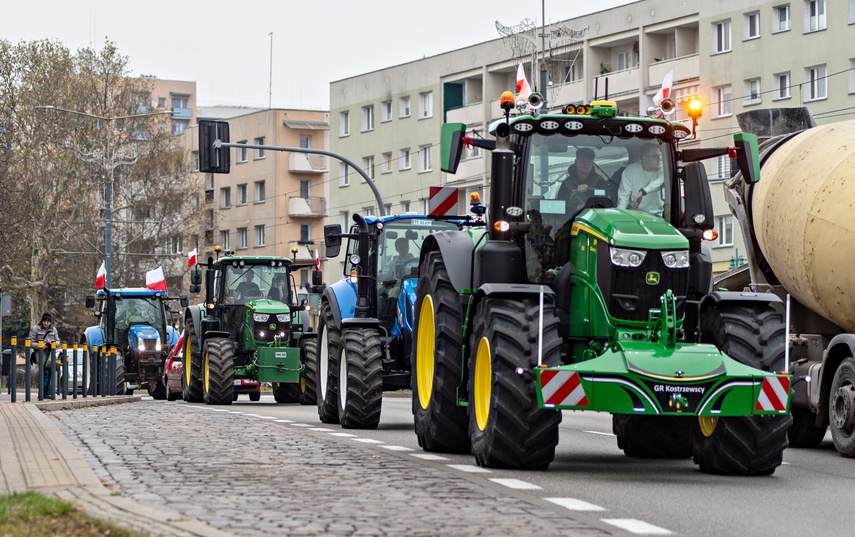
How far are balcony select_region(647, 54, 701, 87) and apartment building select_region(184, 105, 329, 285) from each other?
37787mm

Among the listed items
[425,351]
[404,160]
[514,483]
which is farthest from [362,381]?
[404,160]

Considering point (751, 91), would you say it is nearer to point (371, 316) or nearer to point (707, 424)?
point (371, 316)

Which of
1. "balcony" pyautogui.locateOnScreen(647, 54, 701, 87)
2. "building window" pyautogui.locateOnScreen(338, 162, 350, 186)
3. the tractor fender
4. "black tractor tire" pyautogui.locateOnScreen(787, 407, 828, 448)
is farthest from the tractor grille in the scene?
"building window" pyautogui.locateOnScreen(338, 162, 350, 186)

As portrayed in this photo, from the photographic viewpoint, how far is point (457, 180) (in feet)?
243

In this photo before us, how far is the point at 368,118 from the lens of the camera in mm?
84625

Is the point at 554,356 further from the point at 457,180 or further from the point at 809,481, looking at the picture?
the point at 457,180

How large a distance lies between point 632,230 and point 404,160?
224 ft

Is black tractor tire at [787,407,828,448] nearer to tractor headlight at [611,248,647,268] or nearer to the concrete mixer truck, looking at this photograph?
the concrete mixer truck

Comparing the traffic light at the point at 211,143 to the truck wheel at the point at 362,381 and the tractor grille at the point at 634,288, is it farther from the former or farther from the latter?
the tractor grille at the point at 634,288

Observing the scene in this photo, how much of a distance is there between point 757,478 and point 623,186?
2.79 meters

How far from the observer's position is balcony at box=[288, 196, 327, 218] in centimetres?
9850

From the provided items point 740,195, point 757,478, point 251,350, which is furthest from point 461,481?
point 251,350

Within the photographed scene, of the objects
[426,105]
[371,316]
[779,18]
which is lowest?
[371,316]

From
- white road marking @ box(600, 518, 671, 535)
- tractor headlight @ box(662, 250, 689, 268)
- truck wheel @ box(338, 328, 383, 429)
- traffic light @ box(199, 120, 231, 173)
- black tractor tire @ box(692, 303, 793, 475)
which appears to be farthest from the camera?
traffic light @ box(199, 120, 231, 173)
